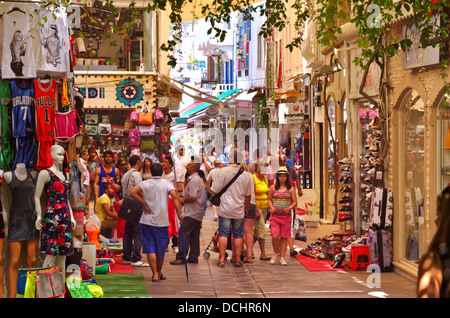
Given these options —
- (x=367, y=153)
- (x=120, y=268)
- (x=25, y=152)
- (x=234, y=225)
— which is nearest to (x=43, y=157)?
(x=25, y=152)

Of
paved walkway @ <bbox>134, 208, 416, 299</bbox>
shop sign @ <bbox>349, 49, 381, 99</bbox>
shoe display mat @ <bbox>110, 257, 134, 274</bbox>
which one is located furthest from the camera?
shop sign @ <bbox>349, 49, 381, 99</bbox>

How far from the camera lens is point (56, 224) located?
404 inches

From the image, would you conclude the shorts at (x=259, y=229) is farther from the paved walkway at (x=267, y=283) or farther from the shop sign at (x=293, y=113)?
the shop sign at (x=293, y=113)

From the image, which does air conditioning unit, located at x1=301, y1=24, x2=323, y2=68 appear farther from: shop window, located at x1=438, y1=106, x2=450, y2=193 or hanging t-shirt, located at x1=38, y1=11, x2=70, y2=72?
hanging t-shirt, located at x1=38, y1=11, x2=70, y2=72

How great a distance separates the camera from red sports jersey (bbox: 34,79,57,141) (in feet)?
34.7

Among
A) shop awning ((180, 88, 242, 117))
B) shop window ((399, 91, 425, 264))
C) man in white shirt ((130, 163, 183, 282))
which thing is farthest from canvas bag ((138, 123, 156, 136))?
shop awning ((180, 88, 242, 117))

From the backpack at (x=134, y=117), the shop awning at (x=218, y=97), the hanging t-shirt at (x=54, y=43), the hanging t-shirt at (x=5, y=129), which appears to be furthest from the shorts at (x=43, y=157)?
the shop awning at (x=218, y=97)

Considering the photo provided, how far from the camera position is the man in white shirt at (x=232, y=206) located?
1402 centimetres

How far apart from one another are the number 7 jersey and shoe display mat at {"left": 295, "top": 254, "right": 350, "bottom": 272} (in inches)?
214

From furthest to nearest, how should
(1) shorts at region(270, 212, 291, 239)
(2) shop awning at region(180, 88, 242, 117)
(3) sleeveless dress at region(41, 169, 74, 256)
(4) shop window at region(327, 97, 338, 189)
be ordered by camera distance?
(2) shop awning at region(180, 88, 242, 117) → (4) shop window at region(327, 97, 338, 189) → (1) shorts at region(270, 212, 291, 239) → (3) sleeveless dress at region(41, 169, 74, 256)

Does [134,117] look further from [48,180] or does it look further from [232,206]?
[48,180]

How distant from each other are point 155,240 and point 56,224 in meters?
2.36

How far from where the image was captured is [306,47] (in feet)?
83.1

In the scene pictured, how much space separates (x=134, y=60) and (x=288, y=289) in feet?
60.4
